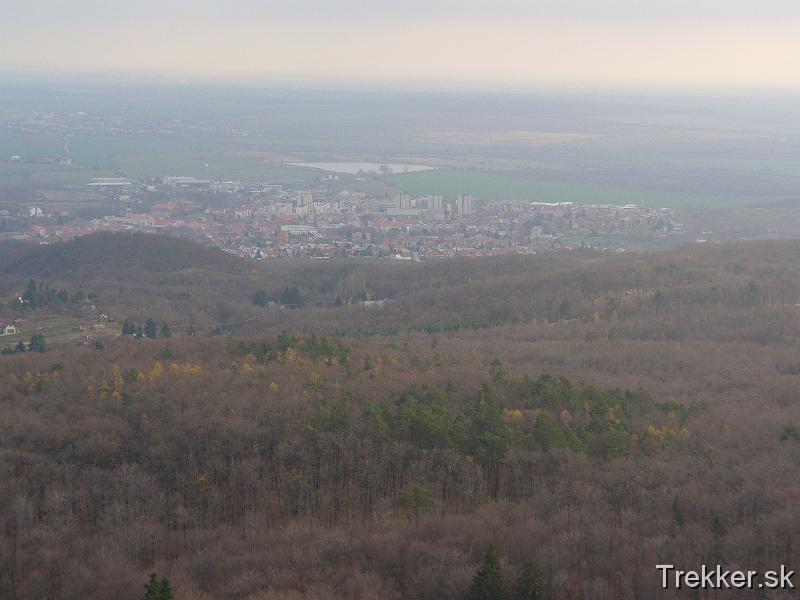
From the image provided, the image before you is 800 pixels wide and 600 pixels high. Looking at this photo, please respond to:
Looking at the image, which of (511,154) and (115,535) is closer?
(115,535)

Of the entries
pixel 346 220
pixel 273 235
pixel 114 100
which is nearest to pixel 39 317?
pixel 273 235

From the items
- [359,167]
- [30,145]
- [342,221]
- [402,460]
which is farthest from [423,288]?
[30,145]

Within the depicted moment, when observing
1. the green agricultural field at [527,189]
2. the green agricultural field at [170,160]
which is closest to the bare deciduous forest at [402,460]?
the green agricultural field at [527,189]

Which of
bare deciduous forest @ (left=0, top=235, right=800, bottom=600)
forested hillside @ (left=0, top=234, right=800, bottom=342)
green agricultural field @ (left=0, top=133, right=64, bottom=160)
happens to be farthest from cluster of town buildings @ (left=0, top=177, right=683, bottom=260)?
bare deciduous forest @ (left=0, top=235, right=800, bottom=600)

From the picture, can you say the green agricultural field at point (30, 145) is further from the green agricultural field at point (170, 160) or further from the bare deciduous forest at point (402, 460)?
the bare deciduous forest at point (402, 460)

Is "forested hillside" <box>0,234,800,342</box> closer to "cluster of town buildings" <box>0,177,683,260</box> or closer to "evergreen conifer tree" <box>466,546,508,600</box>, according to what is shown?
"cluster of town buildings" <box>0,177,683,260</box>

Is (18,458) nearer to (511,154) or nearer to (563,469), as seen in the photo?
(563,469)
